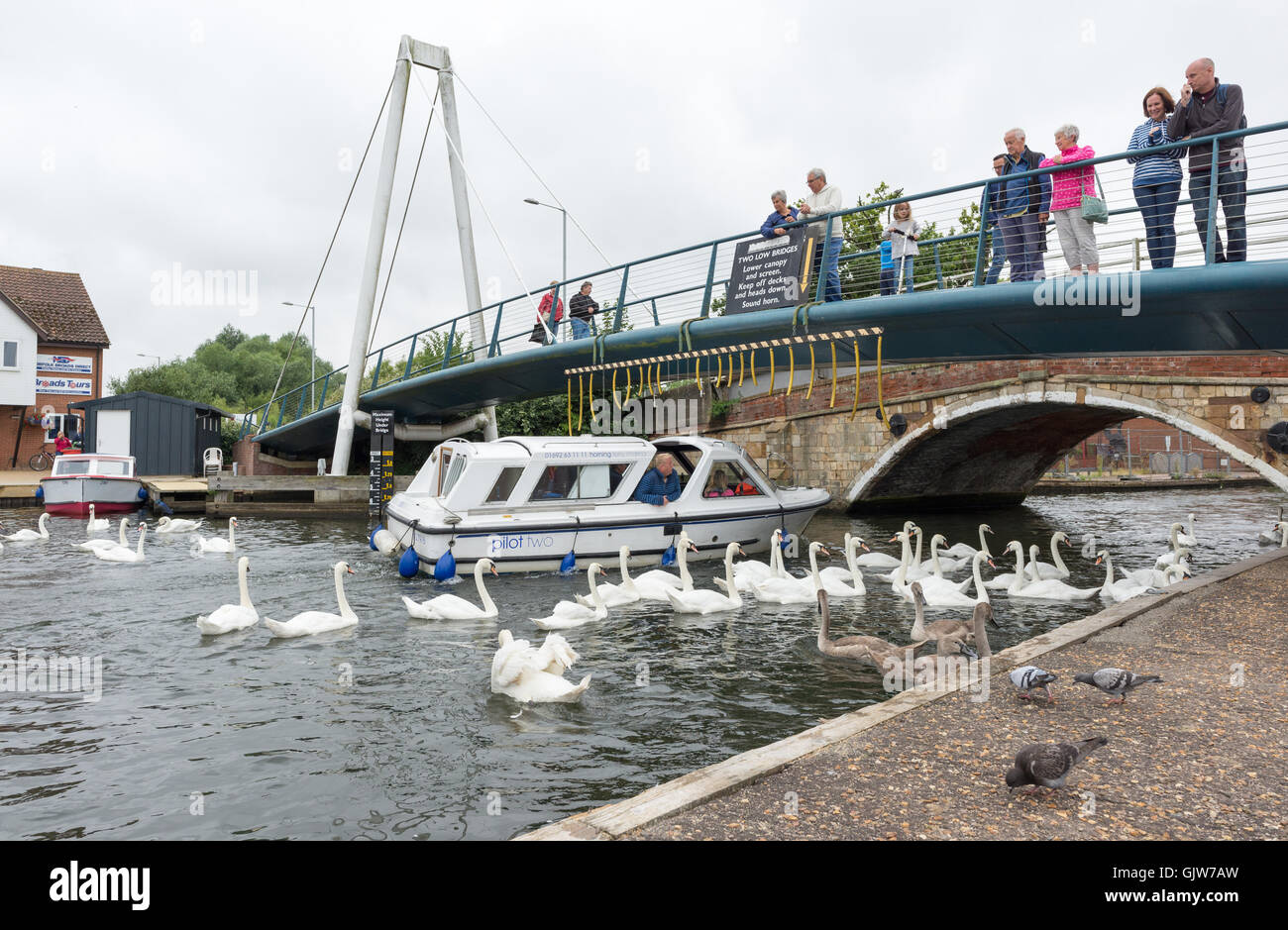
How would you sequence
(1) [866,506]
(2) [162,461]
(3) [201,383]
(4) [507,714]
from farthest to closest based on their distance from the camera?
(3) [201,383], (2) [162,461], (1) [866,506], (4) [507,714]

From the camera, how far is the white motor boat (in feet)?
39.9

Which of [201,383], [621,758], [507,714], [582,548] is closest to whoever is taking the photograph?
[621,758]

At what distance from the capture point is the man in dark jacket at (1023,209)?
10.5 m

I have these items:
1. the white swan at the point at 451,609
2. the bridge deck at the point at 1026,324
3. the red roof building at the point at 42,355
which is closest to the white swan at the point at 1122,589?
the bridge deck at the point at 1026,324

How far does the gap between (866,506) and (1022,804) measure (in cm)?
2148

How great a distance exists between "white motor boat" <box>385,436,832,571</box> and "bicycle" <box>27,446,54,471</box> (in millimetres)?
25625

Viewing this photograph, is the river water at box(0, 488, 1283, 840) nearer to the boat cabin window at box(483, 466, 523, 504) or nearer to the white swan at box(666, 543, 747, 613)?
the white swan at box(666, 543, 747, 613)

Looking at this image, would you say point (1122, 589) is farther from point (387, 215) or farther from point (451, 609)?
point (387, 215)

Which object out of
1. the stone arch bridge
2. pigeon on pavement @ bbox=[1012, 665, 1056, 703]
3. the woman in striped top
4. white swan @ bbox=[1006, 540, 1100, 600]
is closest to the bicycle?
the stone arch bridge

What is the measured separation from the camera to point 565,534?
41.0ft

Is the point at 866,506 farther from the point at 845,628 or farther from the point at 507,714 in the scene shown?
the point at 507,714

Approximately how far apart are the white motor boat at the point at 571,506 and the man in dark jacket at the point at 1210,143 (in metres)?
7.45

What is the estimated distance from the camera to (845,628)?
9.24 m
